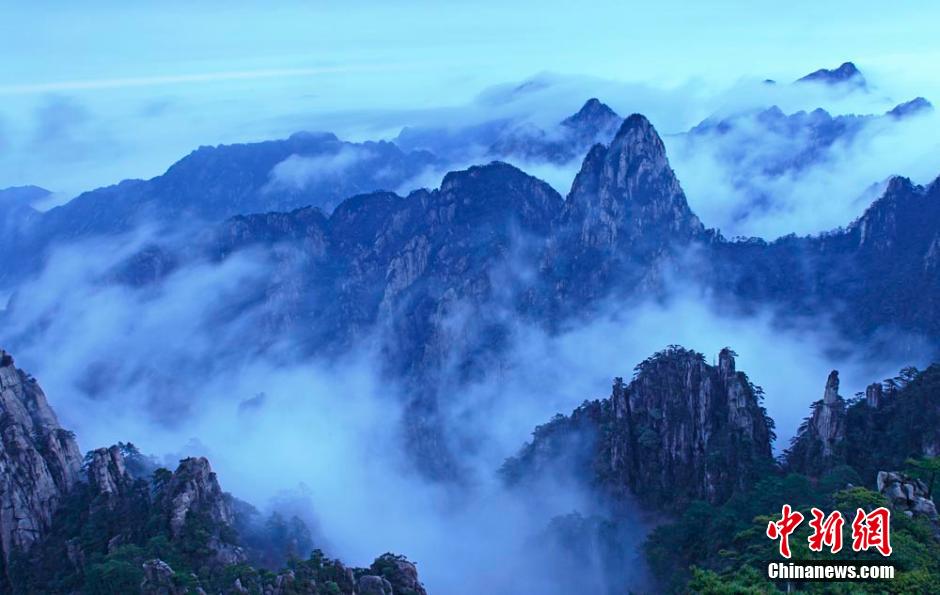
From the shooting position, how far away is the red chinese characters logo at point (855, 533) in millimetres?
29109

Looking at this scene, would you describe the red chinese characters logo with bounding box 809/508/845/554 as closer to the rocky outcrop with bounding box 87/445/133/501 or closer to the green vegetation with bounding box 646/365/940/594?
the green vegetation with bounding box 646/365/940/594

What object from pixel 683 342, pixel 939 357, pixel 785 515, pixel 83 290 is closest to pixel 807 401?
pixel 939 357

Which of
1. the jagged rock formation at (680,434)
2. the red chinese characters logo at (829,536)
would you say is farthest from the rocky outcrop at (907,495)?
the jagged rock formation at (680,434)

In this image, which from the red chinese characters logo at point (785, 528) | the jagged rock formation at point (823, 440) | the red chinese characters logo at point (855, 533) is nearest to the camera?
the red chinese characters logo at point (855, 533)

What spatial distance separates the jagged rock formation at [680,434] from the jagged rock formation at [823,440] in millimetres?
2360

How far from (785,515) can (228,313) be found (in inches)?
6298

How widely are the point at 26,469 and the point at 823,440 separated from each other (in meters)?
53.6

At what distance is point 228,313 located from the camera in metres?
178

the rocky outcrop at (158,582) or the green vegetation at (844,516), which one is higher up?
the green vegetation at (844,516)

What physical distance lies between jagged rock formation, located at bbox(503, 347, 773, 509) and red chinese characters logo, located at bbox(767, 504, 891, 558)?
103ft

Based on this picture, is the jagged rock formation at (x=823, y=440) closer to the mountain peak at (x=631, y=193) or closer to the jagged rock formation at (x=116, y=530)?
the jagged rock formation at (x=116, y=530)

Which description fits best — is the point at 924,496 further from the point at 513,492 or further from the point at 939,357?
the point at 939,357

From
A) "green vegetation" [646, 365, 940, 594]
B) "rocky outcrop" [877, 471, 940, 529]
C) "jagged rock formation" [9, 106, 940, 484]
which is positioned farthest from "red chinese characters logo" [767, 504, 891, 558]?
"jagged rock formation" [9, 106, 940, 484]

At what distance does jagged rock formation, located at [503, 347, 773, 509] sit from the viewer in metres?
64.3
